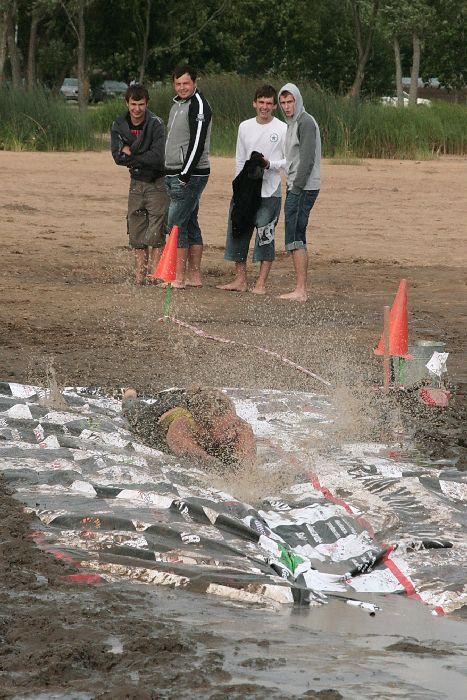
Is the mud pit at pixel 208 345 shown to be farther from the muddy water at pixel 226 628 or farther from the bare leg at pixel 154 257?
the bare leg at pixel 154 257

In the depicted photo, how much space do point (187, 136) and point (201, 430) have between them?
4826 millimetres

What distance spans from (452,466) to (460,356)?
254 cm

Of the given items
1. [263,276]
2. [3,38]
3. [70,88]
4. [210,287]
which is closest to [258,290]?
[263,276]

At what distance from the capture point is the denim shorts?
10.9m

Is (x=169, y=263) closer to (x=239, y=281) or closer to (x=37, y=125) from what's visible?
(x=239, y=281)

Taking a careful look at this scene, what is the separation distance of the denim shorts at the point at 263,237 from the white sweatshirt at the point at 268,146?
0.35ft

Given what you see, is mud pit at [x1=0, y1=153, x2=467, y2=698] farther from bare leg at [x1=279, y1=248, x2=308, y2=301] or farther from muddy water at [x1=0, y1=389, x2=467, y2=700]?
bare leg at [x1=279, y1=248, x2=308, y2=301]

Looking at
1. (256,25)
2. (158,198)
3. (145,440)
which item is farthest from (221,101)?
(256,25)

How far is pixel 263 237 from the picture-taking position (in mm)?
10984

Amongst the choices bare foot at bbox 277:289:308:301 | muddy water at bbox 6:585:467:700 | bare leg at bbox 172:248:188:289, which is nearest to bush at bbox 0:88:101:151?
bare leg at bbox 172:248:188:289

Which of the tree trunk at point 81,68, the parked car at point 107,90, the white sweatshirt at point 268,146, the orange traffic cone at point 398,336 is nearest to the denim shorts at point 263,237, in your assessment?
the white sweatshirt at point 268,146

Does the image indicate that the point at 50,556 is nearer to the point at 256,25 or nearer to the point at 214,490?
the point at 214,490

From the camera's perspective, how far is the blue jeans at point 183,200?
35.4 ft

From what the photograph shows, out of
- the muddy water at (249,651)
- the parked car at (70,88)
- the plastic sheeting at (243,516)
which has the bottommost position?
the parked car at (70,88)
